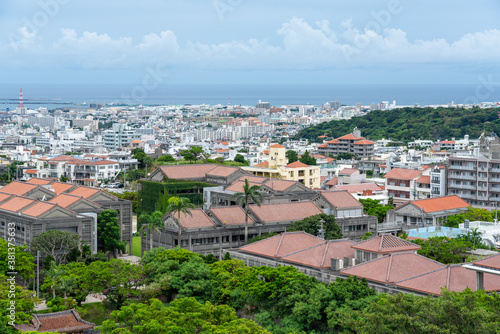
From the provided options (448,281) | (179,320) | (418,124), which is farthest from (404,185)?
(418,124)

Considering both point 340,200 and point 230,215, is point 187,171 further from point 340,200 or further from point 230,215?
point 340,200

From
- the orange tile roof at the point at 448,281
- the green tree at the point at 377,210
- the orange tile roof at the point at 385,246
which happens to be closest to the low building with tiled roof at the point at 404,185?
the green tree at the point at 377,210

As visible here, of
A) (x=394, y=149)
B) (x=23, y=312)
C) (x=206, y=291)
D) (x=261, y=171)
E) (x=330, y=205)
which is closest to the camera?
(x=23, y=312)

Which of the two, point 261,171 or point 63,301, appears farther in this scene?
point 261,171

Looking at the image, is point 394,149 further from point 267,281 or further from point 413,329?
point 413,329

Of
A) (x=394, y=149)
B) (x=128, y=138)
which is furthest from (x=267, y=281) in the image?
(x=128, y=138)

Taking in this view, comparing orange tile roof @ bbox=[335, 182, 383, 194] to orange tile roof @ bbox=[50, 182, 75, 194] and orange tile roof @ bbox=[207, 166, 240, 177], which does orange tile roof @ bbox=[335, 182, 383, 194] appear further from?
orange tile roof @ bbox=[50, 182, 75, 194]

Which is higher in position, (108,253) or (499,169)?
(499,169)
